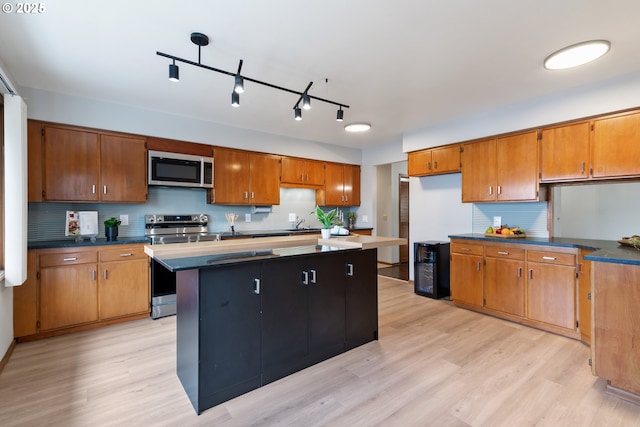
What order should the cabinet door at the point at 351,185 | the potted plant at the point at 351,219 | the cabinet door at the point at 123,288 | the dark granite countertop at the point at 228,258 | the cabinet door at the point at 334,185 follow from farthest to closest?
the potted plant at the point at 351,219
the cabinet door at the point at 351,185
the cabinet door at the point at 334,185
the cabinet door at the point at 123,288
the dark granite countertop at the point at 228,258

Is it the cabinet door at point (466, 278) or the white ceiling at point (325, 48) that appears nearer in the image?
the white ceiling at point (325, 48)

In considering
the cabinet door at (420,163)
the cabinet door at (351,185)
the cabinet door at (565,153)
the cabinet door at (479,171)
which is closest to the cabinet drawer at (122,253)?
the cabinet door at (351,185)

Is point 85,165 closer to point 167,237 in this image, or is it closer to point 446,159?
point 167,237

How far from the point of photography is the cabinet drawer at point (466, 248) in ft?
12.3

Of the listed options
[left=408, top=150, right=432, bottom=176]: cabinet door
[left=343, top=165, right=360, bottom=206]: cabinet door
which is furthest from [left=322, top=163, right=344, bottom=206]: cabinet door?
[left=408, top=150, right=432, bottom=176]: cabinet door

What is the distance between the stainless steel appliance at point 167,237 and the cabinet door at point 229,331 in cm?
194

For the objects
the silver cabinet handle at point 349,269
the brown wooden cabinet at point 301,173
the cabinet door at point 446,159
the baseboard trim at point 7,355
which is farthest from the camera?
the brown wooden cabinet at point 301,173

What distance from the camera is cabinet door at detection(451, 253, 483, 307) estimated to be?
3744 mm

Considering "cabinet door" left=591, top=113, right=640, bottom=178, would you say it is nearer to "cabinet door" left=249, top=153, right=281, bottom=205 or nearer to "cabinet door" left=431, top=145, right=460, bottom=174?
"cabinet door" left=431, top=145, right=460, bottom=174

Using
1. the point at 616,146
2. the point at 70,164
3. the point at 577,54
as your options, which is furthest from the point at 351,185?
the point at 70,164

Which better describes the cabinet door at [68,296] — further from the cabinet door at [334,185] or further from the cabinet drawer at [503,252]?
the cabinet drawer at [503,252]

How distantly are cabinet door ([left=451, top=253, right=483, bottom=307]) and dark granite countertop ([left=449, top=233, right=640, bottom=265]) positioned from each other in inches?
11.6

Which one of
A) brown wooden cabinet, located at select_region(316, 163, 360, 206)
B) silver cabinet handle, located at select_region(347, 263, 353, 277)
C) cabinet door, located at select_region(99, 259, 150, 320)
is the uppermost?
brown wooden cabinet, located at select_region(316, 163, 360, 206)

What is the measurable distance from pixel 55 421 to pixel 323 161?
482 cm
